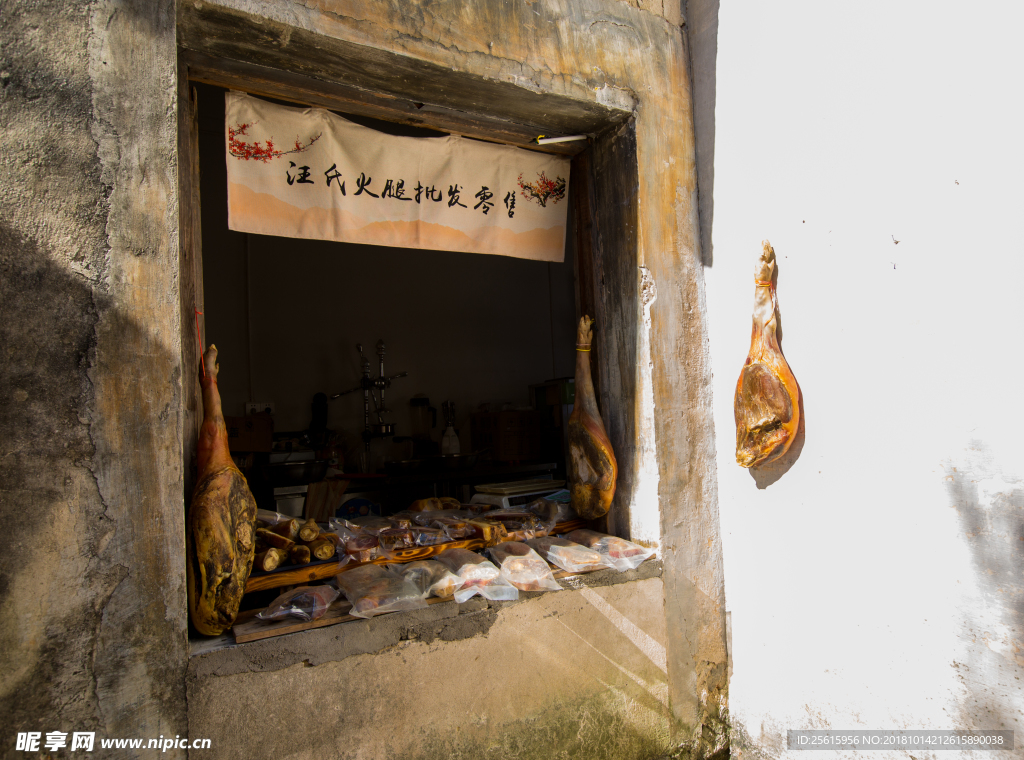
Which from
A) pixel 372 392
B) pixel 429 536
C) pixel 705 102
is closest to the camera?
pixel 429 536

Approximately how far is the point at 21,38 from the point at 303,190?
118 cm

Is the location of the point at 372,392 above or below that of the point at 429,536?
above

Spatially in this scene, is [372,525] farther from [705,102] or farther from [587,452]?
[705,102]

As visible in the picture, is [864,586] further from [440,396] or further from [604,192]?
[440,396]

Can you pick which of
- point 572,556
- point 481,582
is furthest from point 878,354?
point 481,582

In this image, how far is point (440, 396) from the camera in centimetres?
873

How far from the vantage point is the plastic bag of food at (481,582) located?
2.47 metres

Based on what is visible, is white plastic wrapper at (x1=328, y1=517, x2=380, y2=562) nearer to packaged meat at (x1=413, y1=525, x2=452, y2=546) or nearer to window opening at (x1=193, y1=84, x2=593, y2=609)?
packaged meat at (x1=413, y1=525, x2=452, y2=546)

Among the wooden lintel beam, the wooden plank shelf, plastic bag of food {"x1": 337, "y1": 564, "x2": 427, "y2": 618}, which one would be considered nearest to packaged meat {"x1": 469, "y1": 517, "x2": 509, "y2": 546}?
the wooden plank shelf

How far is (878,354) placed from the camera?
7.81ft

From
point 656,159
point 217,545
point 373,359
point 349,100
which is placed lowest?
point 217,545

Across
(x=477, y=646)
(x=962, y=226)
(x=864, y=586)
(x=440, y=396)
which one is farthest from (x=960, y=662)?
(x=440, y=396)

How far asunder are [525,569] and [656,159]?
7.36 feet

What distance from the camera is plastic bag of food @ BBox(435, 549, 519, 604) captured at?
2.47m
